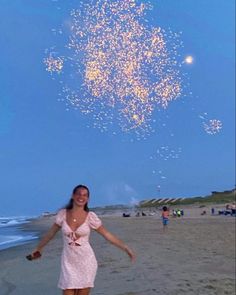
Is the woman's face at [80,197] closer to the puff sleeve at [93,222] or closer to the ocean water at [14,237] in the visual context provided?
the puff sleeve at [93,222]

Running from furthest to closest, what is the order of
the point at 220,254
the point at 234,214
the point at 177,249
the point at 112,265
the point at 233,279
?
1. the point at 234,214
2. the point at 177,249
3. the point at 220,254
4. the point at 112,265
5. the point at 233,279

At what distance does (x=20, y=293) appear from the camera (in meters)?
9.23

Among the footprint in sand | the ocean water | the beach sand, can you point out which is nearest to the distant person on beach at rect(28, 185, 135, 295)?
the beach sand

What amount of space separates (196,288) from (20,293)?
3.02 metres

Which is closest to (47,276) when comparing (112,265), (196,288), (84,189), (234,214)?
(112,265)

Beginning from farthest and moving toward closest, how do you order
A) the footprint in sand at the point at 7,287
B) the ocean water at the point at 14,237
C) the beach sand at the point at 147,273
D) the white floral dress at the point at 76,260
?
the ocean water at the point at 14,237 < the footprint in sand at the point at 7,287 < the beach sand at the point at 147,273 < the white floral dress at the point at 76,260

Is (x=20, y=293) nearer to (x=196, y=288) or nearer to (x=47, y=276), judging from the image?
(x=47, y=276)

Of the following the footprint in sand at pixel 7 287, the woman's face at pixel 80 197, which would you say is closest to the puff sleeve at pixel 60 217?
the woman's face at pixel 80 197

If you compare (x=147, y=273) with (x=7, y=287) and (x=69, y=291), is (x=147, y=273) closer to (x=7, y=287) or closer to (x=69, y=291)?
Result: (x=7, y=287)

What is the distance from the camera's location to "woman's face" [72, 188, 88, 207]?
5.96 metres

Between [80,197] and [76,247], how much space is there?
0.55m

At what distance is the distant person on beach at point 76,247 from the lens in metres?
5.84

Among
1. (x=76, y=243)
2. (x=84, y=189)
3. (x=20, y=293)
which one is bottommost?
(x=20, y=293)

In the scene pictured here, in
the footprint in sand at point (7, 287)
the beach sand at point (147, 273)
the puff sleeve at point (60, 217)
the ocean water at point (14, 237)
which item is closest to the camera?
the puff sleeve at point (60, 217)
